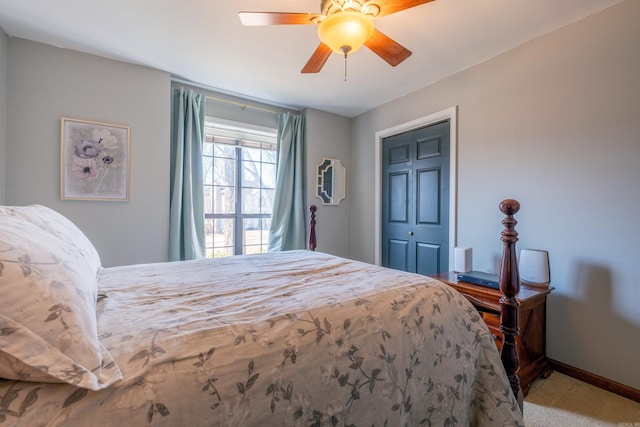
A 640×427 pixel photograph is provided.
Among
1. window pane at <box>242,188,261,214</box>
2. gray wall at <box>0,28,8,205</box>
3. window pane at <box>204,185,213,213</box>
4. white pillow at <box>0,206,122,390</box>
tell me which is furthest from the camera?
→ window pane at <box>242,188,261,214</box>

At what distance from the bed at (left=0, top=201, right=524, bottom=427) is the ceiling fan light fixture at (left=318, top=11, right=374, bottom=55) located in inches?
49.8

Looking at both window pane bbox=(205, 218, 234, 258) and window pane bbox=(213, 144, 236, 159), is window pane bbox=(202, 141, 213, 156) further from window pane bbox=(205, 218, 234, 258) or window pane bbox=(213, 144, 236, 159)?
window pane bbox=(205, 218, 234, 258)

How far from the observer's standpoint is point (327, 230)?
3.83 meters

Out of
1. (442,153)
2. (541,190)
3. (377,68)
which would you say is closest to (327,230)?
(442,153)

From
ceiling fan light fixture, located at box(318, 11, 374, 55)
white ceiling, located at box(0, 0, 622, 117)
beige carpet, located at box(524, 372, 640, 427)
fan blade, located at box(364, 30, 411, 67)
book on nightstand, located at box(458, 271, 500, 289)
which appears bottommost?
beige carpet, located at box(524, 372, 640, 427)

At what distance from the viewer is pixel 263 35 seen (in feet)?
7.10

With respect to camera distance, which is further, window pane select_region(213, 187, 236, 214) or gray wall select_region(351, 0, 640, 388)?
window pane select_region(213, 187, 236, 214)

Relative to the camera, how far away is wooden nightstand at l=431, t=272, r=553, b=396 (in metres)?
1.83

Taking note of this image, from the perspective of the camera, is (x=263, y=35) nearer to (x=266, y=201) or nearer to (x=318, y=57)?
(x=318, y=57)

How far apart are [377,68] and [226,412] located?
2.78 m

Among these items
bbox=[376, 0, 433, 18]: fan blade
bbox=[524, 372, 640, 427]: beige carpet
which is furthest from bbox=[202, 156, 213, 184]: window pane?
bbox=[524, 372, 640, 427]: beige carpet

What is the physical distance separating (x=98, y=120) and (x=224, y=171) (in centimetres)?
126

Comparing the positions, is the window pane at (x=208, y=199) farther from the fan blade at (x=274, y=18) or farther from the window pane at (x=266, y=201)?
the fan blade at (x=274, y=18)

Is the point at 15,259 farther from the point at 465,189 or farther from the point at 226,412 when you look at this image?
the point at 465,189
